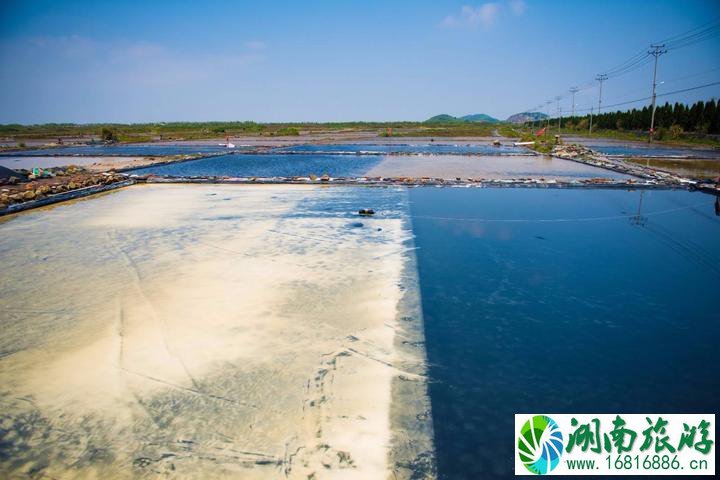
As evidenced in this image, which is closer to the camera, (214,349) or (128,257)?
(214,349)

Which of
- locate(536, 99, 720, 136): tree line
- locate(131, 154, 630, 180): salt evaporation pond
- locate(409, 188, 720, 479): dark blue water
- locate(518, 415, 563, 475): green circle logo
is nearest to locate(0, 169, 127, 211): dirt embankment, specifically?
locate(131, 154, 630, 180): salt evaporation pond

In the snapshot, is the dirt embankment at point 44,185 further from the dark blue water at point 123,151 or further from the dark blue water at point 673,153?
the dark blue water at point 673,153

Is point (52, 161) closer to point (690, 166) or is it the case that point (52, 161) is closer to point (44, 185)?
point (44, 185)

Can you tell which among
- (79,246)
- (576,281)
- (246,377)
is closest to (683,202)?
(576,281)

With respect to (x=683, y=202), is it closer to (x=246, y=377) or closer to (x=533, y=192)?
(x=533, y=192)

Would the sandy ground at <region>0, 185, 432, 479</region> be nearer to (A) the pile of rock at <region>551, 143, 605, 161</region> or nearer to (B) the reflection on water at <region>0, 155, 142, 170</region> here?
(B) the reflection on water at <region>0, 155, 142, 170</region>

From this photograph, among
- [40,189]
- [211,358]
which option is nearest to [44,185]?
[40,189]
